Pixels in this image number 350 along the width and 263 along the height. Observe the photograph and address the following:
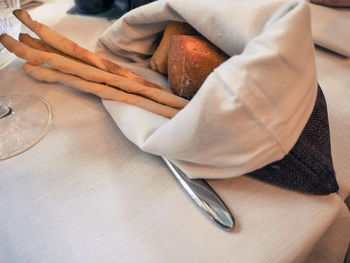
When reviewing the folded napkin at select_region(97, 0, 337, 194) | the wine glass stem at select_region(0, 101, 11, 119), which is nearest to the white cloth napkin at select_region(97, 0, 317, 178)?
the folded napkin at select_region(97, 0, 337, 194)

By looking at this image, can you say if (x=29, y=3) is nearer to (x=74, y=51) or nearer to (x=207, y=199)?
(x=74, y=51)

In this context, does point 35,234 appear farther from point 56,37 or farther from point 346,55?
point 346,55

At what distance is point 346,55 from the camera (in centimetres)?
51

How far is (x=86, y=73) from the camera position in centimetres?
37

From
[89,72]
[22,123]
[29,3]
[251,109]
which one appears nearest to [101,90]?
[89,72]

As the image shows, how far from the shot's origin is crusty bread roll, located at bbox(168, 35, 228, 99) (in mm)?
340

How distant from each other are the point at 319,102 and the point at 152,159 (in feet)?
0.79

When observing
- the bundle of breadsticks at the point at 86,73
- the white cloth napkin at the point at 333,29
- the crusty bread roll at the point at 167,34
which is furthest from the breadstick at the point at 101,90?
the white cloth napkin at the point at 333,29

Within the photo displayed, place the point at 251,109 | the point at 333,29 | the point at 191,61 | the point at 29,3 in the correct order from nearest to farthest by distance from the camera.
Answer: the point at 251,109
the point at 191,61
the point at 333,29
the point at 29,3

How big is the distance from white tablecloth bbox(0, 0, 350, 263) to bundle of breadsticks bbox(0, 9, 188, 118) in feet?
0.21

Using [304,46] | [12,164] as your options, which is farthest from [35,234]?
[304,46]

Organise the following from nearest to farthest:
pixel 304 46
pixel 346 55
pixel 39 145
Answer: pixel 304 46 < pixel 39 145 < pixel 346 55

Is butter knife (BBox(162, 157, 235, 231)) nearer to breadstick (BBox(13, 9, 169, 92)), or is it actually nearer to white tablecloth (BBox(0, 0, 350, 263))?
white tablecloth (BBox(0, 0, 350, 263))

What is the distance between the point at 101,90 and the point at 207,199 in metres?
0.23
